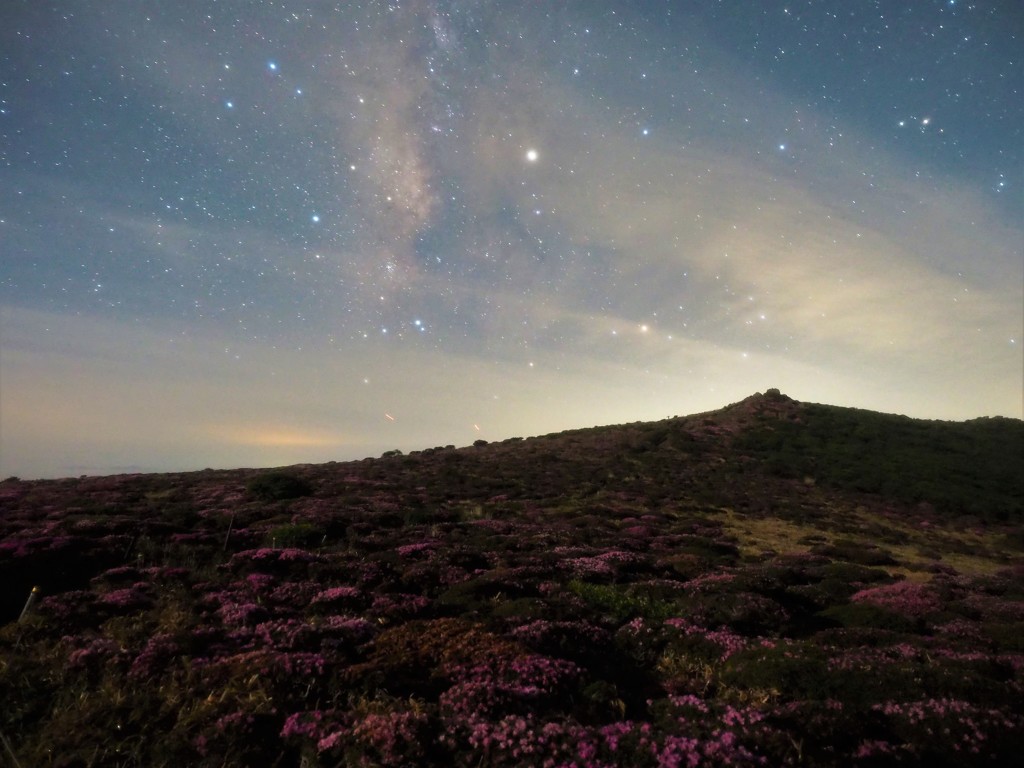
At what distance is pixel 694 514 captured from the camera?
114 feet

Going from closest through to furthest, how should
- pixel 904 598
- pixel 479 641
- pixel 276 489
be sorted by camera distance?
pixel 479 641
pixel 904 598
pixel 276 489

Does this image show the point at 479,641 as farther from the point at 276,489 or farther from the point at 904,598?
the point at 276,489

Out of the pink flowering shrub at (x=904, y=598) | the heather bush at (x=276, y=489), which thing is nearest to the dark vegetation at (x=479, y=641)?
the pink flowering shrub at (x=904, y=598)

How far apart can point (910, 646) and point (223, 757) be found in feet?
42.5

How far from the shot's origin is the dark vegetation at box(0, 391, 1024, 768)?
22.2 ft

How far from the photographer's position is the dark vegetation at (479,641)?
677cm

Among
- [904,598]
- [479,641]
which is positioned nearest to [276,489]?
[479,641]

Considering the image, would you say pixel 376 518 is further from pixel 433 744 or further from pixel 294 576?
pixel 433 744

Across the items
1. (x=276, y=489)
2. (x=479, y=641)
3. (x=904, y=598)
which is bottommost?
(x=904, y=598)

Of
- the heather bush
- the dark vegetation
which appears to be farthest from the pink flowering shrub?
the heather bush

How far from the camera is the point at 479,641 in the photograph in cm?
1008

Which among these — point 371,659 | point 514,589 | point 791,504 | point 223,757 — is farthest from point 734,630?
point 791,504

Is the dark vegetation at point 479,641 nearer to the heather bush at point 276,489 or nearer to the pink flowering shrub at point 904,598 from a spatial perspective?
the pink flowering shrub at point 904,598

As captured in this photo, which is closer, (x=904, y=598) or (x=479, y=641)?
(x=479, y=641)
